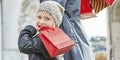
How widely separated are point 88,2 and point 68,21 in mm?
249

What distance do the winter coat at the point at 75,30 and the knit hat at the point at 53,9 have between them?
12 centimetres

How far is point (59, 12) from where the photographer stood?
162cm

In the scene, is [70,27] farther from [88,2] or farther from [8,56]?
[8,56]

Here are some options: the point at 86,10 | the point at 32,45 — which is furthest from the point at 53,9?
the point at 86,10

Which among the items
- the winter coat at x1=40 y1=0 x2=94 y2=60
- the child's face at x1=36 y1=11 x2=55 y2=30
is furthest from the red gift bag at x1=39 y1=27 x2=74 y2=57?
the winter coat at x1=40 y1=0 x2=94 y2=60

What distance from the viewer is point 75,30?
1775 millimetres

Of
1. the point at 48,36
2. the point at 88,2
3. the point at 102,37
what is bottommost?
the point at 102,37

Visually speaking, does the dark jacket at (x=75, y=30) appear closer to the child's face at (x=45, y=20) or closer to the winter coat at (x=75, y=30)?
the winter coat at (x=75, y=30)

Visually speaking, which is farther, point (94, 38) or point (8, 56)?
point (94, 38)

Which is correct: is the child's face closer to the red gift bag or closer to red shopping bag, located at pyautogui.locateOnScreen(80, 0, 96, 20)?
the red gift bag

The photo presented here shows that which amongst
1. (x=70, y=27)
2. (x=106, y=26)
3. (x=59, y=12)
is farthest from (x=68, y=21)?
(x=106, y=26)

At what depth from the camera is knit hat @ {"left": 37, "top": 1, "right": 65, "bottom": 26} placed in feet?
5.24

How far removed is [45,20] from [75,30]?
234mm

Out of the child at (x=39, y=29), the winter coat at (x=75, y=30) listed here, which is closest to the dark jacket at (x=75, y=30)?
the winter coat at (x=75, y=30)
